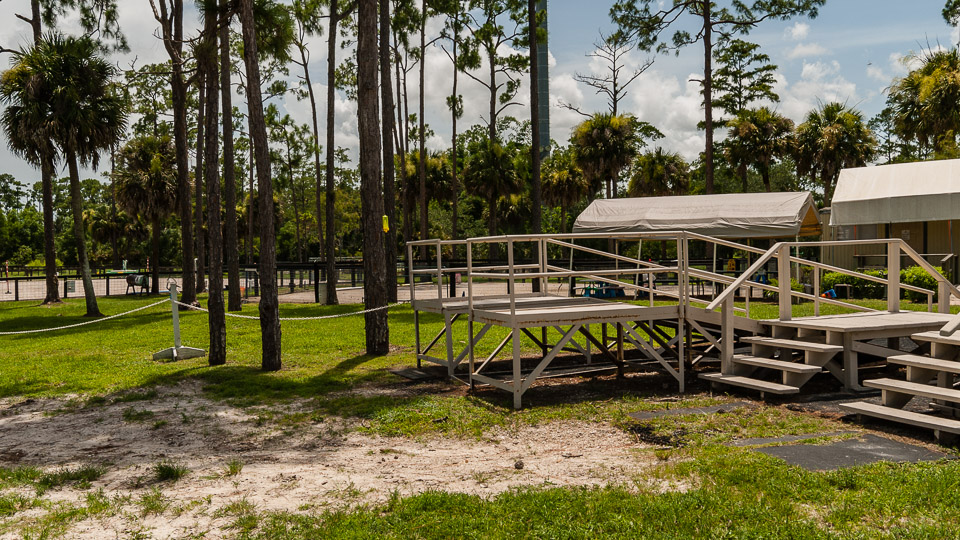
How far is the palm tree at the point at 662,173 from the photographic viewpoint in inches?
1625

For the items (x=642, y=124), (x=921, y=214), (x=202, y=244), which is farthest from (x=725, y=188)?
(x=202, y=244)

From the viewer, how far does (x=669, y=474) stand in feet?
15.9

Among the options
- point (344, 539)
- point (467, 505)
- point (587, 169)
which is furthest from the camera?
point (587, 169)

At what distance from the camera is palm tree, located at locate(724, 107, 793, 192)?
121 feet

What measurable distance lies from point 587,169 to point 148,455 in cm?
3473

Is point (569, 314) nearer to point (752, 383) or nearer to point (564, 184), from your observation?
point (752, 383)

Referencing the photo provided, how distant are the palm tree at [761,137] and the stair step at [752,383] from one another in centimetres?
3206

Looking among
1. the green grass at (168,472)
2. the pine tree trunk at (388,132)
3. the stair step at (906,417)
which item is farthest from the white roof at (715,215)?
the green grass at (168,472)

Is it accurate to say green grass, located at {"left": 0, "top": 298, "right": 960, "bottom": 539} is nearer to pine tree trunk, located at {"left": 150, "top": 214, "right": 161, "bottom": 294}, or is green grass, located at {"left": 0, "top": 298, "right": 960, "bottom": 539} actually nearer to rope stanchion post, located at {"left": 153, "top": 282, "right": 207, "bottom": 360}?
rope stanchion post, located at {"left": 153, "top": 282, "right": 207, "bottom": 360}

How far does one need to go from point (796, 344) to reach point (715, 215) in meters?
13.7

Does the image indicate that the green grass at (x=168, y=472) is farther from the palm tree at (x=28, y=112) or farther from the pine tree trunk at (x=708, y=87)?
the pine tree trunk at (x=708, y=87)

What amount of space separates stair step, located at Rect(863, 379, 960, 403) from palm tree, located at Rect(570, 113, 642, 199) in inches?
1283

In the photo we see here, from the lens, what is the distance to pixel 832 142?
115 feet

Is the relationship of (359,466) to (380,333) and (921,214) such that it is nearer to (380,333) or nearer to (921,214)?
(380,333)
